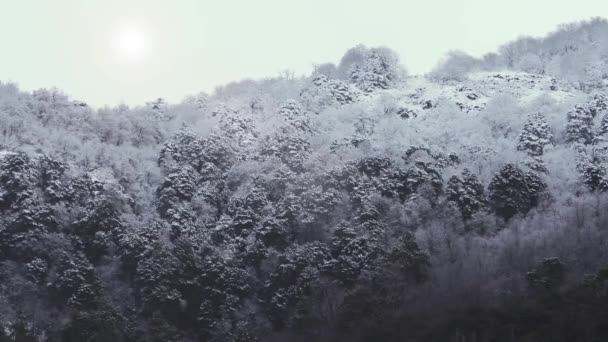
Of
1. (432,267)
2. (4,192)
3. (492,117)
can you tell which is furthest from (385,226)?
(492,117)

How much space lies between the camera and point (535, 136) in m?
101

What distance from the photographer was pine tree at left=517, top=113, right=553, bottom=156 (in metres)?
99.0

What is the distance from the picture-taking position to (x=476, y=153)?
99562 mm

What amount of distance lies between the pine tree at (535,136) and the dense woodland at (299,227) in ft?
0.97

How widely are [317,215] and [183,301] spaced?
17427 mm

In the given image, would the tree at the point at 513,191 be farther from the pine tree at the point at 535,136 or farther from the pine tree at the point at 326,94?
the pine tree at the point at 326,94

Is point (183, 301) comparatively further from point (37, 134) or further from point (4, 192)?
point (37, 134)

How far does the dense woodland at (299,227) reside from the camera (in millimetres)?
67438

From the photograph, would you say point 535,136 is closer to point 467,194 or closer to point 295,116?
point 467,194

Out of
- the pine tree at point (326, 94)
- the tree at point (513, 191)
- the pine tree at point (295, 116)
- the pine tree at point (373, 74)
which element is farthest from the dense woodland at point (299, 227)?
the pine tree at point (373, 74)

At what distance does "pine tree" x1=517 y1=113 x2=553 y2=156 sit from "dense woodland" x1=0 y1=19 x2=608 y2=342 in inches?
11.6

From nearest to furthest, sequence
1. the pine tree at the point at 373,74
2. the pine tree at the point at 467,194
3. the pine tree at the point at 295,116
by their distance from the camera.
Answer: the pine tree at the point at 467,194 → the pine tree at the point at 295,116 → the pine tree at the point at 373,74

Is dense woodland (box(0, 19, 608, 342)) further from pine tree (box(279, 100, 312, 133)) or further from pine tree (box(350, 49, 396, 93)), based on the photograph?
pine tree (box(350, 49, 396, 93))

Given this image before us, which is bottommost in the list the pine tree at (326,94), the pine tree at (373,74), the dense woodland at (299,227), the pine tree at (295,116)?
the dense woodland at (299,227)
